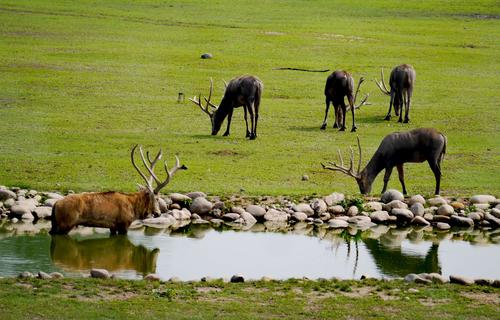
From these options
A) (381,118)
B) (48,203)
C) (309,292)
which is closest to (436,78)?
(381,118)

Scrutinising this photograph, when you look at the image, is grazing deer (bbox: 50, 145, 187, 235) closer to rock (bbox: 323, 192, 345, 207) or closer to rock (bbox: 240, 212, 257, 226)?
rock (bbox: 240, 212, 257, 226)

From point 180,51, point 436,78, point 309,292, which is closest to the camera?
point 309,292

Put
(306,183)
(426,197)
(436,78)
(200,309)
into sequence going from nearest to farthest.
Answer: (200,309)
(426,197)
(306,183)
(436,78)

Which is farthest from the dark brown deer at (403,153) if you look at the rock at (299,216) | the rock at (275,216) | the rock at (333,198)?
the rock at (275,216)

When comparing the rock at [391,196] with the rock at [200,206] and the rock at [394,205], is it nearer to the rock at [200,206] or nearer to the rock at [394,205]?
the rock at [394,205]

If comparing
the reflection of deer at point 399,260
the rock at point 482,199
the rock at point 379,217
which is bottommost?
the reflection of deer at point 399,260

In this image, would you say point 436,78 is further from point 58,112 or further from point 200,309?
point 200,309

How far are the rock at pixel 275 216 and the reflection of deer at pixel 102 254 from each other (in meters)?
3.66

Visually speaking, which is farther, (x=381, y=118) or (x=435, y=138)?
(x=381, y=118)

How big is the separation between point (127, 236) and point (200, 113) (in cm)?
1652

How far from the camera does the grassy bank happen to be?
1561 centimetres

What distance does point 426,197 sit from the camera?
26312 millimetres

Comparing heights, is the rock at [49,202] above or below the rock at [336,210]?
below

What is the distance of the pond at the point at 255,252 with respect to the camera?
65.5ft
